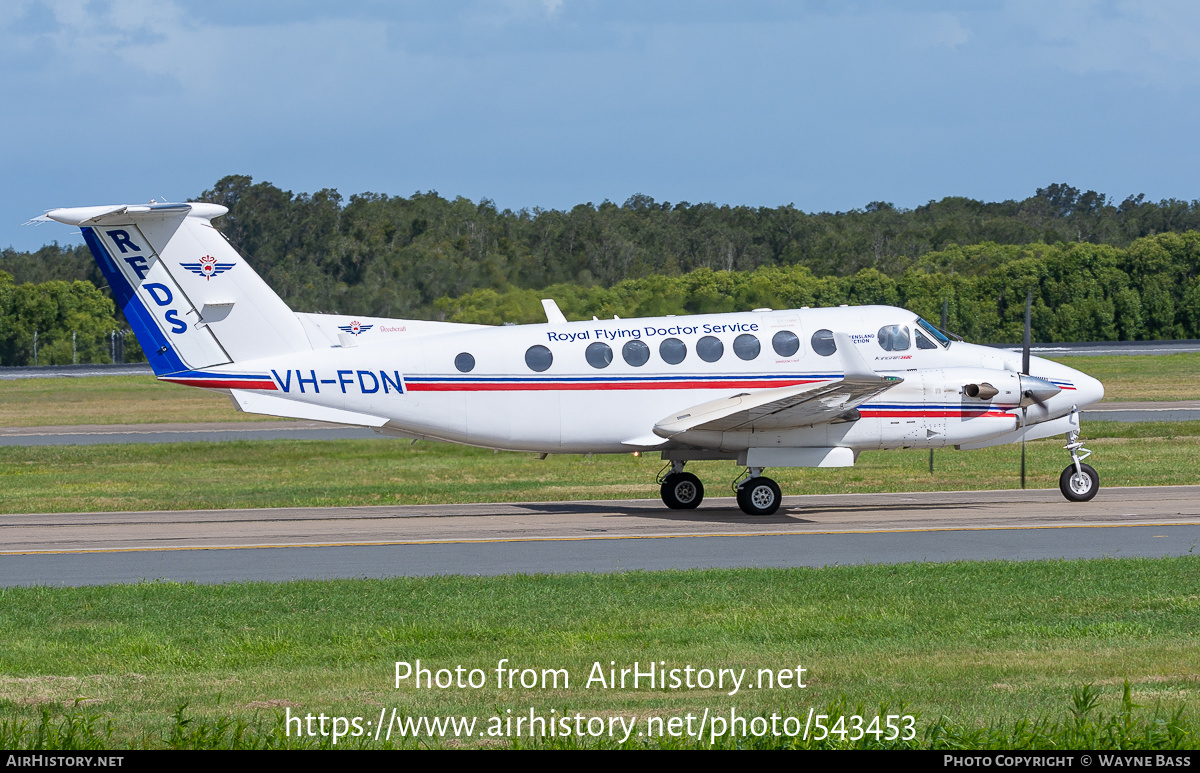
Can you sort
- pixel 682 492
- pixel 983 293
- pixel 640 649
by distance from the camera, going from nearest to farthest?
pixel 640 649, pixel 682 492, pixel 983 293

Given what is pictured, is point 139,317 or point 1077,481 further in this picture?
point 1077,481

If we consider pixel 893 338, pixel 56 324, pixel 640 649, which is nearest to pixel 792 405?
pixel 893 338

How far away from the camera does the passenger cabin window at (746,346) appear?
2062 centimetres

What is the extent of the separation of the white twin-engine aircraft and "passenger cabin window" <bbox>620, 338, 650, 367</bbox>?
34 mm

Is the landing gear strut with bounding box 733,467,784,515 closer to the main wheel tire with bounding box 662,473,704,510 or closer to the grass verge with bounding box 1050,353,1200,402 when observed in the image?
the main wheel tire with bounding box 662,473,704,510

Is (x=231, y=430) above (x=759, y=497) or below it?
below

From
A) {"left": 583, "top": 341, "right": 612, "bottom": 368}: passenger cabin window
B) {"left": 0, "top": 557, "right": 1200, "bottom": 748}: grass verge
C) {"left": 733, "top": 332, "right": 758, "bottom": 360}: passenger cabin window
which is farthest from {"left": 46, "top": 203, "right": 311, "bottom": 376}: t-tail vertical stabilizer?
{"left": 733, "top": 332, "right": 758, "bottom": 360}: passenger cabin window

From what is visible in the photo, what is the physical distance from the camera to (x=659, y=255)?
47.8 m

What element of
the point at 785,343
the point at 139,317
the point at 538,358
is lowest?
the point at 538,358

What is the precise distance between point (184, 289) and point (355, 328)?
287 cm

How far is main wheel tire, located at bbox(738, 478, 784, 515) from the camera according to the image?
20.4m

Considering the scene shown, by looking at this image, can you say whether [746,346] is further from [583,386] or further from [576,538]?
[576,538]

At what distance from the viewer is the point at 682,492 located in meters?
21.7

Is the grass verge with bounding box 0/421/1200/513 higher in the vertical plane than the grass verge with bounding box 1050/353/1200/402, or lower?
lower
